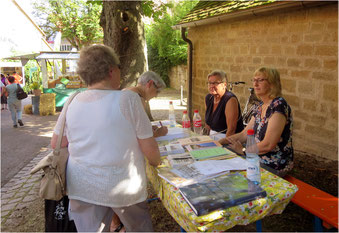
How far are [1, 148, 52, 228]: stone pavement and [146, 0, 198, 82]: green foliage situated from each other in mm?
13881

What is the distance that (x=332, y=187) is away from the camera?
3861 mm

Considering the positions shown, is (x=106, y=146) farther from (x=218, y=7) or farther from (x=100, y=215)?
(x=218, y=7)

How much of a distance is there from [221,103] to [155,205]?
1.62 meters

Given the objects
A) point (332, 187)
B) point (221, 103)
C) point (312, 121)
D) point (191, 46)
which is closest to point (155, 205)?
point (221, 103)

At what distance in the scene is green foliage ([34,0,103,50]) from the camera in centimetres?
2627

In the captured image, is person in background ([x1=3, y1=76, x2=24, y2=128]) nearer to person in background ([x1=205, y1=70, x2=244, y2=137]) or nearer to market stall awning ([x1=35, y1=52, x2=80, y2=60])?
market stall awning ([x1=35, y1=52, x2=80, y2=60])

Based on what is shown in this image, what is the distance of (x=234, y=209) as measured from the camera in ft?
5.10

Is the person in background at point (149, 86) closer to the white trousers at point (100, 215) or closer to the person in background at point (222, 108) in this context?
the person in background at point (222, 108)

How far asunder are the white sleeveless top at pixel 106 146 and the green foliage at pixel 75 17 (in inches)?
1054

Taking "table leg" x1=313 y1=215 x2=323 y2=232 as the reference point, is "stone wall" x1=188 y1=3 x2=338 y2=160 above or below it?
above

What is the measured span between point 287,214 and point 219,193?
1.97 metres

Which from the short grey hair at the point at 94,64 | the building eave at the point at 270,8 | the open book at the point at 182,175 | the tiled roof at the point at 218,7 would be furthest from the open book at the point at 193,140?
the tiled roof at the point at 218,7

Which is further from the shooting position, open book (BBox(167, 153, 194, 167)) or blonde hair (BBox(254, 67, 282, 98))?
blonde hair (BBox(254, 67, 282, 98))

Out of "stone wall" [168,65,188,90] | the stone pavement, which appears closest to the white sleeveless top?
the stone pavement
